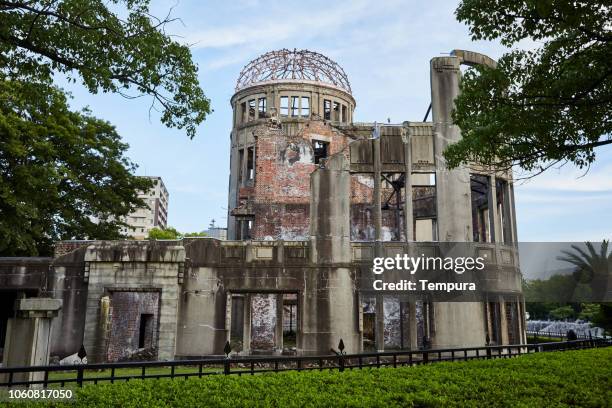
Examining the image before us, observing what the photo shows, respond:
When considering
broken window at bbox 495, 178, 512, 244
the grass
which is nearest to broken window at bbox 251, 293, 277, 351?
broken window at bbox 495, 178, 512, 244

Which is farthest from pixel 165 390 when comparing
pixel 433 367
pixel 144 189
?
pixel 144 189

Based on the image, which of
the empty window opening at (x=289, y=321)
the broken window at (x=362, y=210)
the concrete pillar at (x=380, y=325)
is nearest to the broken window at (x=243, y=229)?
the empty window opening at (x=289, y=321)

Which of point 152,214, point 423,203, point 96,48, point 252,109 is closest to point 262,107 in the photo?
point 252,109

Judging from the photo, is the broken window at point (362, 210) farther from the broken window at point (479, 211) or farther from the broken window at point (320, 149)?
the broken window at point (479, 211)

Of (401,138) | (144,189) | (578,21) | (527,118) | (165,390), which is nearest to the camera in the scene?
(165,390)

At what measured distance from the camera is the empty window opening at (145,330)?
29.8 m

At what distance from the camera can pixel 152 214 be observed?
102 meters

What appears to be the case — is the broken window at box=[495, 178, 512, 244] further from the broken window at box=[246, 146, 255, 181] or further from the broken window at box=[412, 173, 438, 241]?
the broken window at box=[246, 146, 255, 181]

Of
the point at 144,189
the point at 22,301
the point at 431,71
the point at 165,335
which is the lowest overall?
the point at 165,335

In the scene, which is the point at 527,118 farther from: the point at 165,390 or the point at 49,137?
the point at 49,137

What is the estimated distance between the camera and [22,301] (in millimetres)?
10125

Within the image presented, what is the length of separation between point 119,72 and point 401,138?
14400mm

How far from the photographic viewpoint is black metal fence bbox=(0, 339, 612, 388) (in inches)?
301

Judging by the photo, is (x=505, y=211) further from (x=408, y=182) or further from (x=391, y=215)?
(x=391, y=215)
